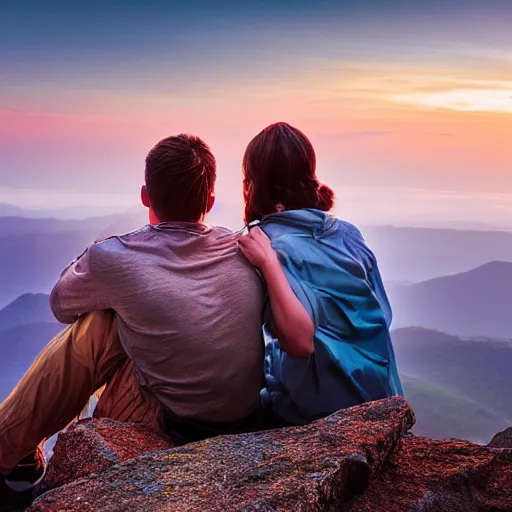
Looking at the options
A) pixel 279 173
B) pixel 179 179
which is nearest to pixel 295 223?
pixel 279 173

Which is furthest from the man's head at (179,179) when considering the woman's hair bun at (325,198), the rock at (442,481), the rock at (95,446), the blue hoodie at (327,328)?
the rock at (442,481)

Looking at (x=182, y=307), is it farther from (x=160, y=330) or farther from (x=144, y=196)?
(x=144, y=196)

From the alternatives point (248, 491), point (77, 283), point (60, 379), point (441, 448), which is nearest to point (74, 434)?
point (60, 379)

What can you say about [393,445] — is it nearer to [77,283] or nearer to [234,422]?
[234,422]

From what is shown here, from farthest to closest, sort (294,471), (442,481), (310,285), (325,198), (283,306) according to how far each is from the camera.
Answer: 1. (325,198)
2. (310,285)
3. (283,306)
4. (442,481)
5. (294,471)

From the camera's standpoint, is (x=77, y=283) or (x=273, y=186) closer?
(x=77, y=283)

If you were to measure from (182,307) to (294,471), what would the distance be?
2.62 ft

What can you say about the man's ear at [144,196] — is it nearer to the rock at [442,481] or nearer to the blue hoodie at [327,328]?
the blue hoodie at [327,328]

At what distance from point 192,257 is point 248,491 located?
98 centimetres

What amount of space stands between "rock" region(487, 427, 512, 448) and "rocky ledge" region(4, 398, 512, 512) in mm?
590

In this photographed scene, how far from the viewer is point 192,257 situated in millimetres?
3201

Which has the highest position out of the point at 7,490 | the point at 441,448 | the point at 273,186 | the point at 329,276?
the point at 273,186

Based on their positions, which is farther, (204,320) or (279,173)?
(279,173)

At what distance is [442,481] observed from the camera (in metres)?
2.73
